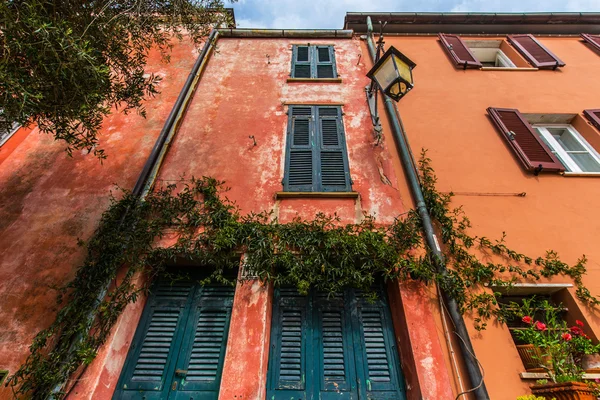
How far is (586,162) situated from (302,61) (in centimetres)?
607

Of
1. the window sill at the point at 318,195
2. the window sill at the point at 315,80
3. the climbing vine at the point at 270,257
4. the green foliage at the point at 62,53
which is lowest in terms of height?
the climbing vine at the point at 270,257

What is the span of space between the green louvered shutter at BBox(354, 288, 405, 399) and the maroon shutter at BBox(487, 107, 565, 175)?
3422 mm

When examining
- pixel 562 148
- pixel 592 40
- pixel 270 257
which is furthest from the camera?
pixel 592 40

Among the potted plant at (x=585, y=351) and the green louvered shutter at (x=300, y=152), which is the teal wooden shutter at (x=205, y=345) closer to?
the green louvered shutter at (x=300, y=152)

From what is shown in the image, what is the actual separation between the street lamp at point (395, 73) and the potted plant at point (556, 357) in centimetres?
320

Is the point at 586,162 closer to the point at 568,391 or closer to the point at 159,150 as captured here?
the point at 568,391

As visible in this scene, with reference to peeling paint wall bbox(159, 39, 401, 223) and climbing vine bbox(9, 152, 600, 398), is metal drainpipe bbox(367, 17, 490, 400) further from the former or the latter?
peeling paint wall bbox(159, 39, 401, 223)

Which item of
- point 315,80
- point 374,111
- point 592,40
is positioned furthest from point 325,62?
point 592,40

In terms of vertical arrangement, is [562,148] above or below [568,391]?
above

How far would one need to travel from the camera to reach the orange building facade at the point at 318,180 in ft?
12.8

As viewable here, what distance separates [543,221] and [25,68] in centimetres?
687

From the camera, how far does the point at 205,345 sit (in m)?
4.18

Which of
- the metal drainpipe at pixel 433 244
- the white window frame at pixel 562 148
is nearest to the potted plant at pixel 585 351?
the metal drainpipe at pixel 433 244

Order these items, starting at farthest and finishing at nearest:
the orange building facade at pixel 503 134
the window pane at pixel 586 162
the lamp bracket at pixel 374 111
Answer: the lamp bracket at pixel 374 111 < the window pane at pixel 586 162 < the orange building facade at pixel 503 134
